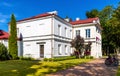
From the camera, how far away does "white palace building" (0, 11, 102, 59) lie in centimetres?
2899

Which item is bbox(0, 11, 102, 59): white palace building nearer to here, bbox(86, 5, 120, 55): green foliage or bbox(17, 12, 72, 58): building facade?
bbox(17, 12, 72, 58): building facade

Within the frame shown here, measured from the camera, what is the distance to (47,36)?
29359 mm

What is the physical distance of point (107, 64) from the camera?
19234 mm

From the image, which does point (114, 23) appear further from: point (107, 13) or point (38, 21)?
point (107, 13)

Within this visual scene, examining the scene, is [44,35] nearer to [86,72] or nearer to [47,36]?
[47,36]

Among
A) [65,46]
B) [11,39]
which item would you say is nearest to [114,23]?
[65,46]

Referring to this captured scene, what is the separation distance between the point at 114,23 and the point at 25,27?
15.7 meters

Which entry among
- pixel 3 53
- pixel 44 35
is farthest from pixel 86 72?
pixel 44 35

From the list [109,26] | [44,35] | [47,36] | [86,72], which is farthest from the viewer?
[109,26]

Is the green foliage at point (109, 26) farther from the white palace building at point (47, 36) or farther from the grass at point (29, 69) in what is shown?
the grass at point (29, 69)

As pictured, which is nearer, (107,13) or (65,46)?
(65,46)

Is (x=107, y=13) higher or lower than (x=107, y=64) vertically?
higher

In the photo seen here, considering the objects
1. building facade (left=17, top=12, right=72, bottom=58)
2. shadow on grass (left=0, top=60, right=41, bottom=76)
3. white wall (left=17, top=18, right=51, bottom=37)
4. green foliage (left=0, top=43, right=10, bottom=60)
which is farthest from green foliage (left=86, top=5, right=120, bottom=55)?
green foliage (left=0, top=43, right=10, bottom=60)

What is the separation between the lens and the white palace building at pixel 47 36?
28992mm
